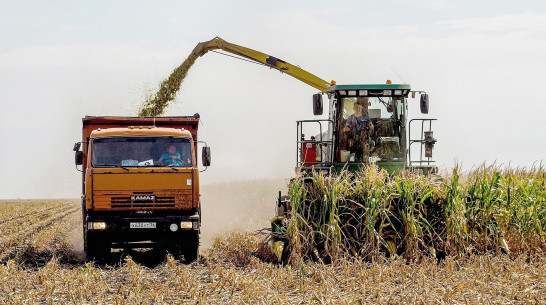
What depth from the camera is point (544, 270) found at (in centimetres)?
1070

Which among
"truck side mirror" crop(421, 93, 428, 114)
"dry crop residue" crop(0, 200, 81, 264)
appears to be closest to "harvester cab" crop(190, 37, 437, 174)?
"truck side mirror" crop(421, 93, 428, 114)

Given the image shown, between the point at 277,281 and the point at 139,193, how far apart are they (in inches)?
173

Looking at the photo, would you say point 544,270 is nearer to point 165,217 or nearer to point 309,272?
point 309,272

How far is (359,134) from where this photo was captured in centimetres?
1468

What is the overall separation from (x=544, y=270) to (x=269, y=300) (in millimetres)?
4355

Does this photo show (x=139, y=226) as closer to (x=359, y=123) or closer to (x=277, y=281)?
(x=277, y=281)

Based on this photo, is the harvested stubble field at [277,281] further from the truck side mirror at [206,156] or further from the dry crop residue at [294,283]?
the truck side mirror at [206,156]

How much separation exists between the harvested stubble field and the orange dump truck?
50 cm

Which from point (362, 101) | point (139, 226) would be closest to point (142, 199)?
point (139, 226)

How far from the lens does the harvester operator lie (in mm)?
14680

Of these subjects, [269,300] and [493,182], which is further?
[493,182]

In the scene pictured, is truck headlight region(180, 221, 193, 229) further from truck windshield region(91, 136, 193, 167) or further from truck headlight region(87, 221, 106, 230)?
truck headlight region(87, 221, 106, 230)

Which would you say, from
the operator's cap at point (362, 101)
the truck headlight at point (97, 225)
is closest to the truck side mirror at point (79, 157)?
the truck headlight at point (97, 225)

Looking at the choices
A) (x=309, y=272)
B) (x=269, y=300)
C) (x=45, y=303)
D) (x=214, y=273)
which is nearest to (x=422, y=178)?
(x=309, y=272)
